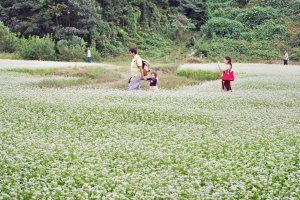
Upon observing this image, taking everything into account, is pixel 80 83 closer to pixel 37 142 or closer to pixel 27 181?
pixel 37 142

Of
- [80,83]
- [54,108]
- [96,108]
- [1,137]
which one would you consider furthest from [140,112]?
[80,83]

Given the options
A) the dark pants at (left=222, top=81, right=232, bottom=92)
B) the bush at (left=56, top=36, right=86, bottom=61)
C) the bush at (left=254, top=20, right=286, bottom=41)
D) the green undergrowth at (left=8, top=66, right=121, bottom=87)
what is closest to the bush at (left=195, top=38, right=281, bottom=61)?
the bush at (left=254, top=20, right=286, bottom=41)

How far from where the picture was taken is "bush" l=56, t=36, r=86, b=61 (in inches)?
2153

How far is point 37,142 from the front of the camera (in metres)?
12.5

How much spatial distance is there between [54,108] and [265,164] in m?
9.12

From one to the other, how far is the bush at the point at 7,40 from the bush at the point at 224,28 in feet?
87.5

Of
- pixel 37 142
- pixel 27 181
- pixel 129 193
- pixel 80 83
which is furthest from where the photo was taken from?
pixel 80 83

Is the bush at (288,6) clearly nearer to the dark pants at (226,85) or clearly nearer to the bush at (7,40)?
the bush at (7,40)

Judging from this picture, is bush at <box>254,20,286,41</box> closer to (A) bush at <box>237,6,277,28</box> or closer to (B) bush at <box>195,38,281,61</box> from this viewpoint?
(B) bush at <box>195,38,281,61</box>

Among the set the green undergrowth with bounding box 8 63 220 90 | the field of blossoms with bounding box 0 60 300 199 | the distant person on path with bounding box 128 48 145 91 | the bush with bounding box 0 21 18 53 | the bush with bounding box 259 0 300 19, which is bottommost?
the field of blossoms with bounding box 0 60 300 199

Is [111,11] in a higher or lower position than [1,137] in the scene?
higher

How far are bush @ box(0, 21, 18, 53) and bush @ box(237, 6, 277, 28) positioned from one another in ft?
104

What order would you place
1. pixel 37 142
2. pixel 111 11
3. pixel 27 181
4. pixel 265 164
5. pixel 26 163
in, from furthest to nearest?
pixel 111 11 → pixel 37 142 → pixel 265 164 → pixel 26 163 → pixel 27 181

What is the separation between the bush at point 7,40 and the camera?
54.2m
